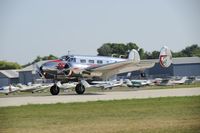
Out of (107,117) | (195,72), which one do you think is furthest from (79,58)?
(195,72)

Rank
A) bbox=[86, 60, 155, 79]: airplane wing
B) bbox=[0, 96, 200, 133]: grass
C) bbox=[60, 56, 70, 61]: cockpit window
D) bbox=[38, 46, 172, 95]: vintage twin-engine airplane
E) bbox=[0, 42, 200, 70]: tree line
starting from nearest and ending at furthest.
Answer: bbox=[0, 96, 200, 133]: grass → bbox=[38, 46, 172, 95]: vintage twin-engine airplane → bbox=[60, 56, 70, 61]: cockpit window → bbox=[86, 60, 155, 79]: airplane wing → bbox=[0, 42, 200, 70]: tree line

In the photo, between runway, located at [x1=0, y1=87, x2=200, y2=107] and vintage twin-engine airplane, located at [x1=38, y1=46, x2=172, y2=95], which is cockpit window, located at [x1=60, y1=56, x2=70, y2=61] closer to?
vintage twin-engine airplane, located at [x1=38, y1=46, x2=172, y2=95]

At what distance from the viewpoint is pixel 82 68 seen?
33906mm

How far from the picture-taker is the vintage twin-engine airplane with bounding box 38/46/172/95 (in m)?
32.9

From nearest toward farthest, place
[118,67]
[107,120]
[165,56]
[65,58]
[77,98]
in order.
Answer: [107,120], [77,98], [65,58], [118,67], [165,56]

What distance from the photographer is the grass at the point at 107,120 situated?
13.2 m

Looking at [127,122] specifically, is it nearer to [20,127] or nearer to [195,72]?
[20,127]

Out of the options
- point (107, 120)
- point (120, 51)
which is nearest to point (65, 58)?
point (107, 120)

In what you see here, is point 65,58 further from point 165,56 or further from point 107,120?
point 107,120

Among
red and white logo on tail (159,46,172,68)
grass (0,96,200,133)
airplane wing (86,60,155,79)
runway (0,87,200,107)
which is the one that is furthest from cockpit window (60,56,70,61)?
grass (0,96,200,133)

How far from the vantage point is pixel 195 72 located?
107375 mm

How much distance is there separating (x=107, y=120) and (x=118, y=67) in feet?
65.9

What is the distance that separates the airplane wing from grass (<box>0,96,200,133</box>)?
14579mm

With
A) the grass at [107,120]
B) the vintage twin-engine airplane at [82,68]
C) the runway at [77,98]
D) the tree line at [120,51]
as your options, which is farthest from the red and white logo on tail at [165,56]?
the tree line at [120,51]
